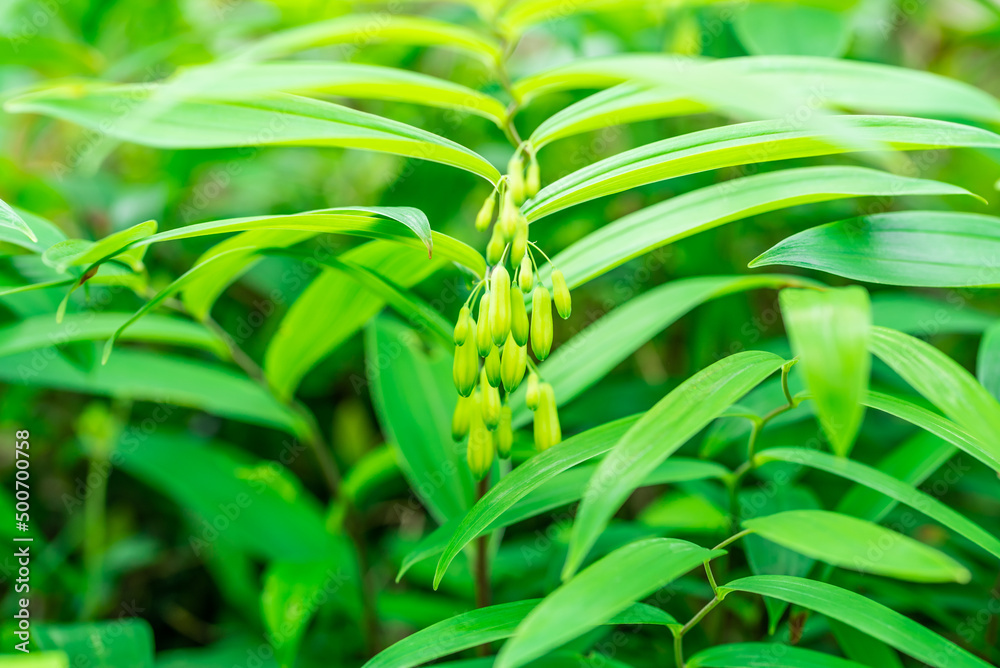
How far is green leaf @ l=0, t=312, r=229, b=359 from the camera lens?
675 mm

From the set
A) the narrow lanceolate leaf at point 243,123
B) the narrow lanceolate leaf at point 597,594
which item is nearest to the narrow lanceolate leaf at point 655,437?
the narrow lanceolate leaf at point 597,594

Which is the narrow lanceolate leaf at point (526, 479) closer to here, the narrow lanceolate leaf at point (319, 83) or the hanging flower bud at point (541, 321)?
the hanging flower bud at point (541, 321)

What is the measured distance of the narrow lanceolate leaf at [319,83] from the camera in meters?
0.40

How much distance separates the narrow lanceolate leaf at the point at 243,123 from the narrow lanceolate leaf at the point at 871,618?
0.36 meters

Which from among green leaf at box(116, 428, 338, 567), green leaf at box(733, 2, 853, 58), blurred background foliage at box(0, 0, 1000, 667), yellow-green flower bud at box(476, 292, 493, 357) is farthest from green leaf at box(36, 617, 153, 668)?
green leaf at box(733, 2, 853, 58)

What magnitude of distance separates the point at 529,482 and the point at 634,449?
0.10 m

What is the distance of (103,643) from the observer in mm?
703

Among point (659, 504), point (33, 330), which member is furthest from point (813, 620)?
point (33, 330)

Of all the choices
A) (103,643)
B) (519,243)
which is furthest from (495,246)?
(103,643)

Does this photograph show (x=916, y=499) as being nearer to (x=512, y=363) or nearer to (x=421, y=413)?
(x=512, y=363)

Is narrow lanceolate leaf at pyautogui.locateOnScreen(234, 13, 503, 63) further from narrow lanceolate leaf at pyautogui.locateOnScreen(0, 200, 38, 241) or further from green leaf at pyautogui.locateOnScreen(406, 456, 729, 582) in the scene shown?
green leaf at pyautogui.locateOnScreen(406, 456, 729, 582)

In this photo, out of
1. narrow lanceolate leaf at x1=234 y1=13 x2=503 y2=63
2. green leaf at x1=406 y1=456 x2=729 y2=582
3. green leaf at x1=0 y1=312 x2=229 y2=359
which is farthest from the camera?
green leaf at x1=0 y1=312 x2=229 y2=359

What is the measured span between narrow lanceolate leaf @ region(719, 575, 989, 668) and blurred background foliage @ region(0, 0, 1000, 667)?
0.91 feet

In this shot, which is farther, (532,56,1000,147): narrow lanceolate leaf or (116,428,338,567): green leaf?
(116,428,338,567): green leaf
